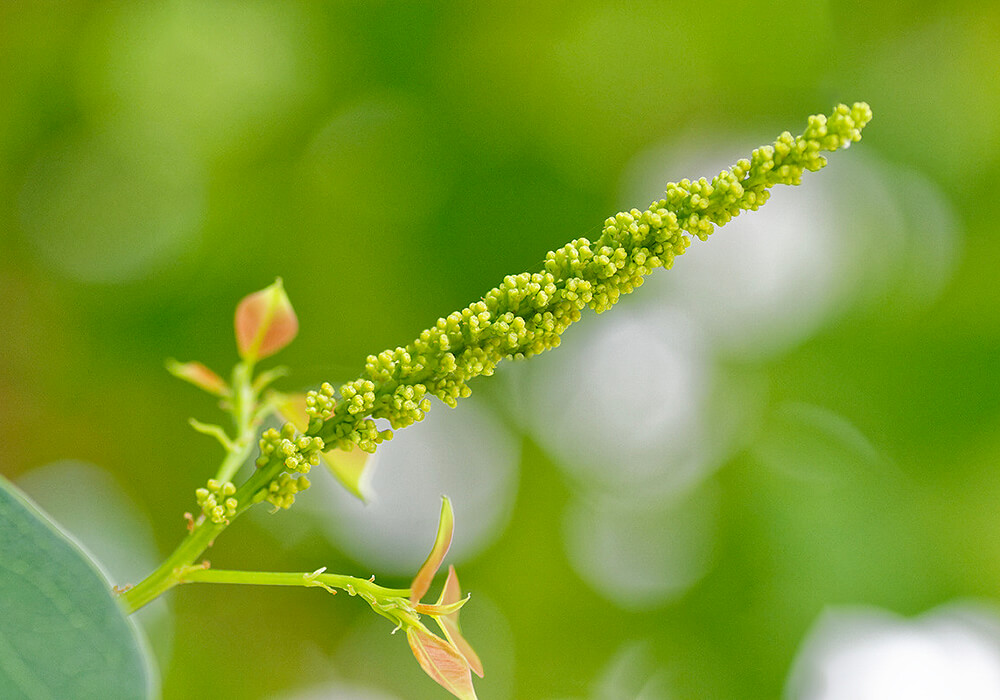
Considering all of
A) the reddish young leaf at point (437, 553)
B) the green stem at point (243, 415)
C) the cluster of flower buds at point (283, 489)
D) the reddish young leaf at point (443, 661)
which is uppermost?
the green stem at point (243, 415)

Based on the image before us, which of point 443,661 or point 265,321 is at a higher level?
point 265,321

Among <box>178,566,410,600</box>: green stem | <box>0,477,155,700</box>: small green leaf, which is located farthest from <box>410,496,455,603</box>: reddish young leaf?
<box>0,477,155,700</box>: small green leaf

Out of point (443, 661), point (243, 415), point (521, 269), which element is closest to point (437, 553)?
point (443, 661)

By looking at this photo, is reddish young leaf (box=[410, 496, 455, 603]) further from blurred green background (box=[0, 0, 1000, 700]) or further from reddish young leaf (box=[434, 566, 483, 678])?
blurred green background (box=[0, 0, 1000, 700])

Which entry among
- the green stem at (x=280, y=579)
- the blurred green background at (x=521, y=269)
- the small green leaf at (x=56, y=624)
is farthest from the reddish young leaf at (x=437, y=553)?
the blurred green background at (x=521, y=269)

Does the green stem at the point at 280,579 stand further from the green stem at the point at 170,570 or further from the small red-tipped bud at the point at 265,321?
the small red-tipped bud at the point at 265,321

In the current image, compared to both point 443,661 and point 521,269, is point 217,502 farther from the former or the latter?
point 521,269
